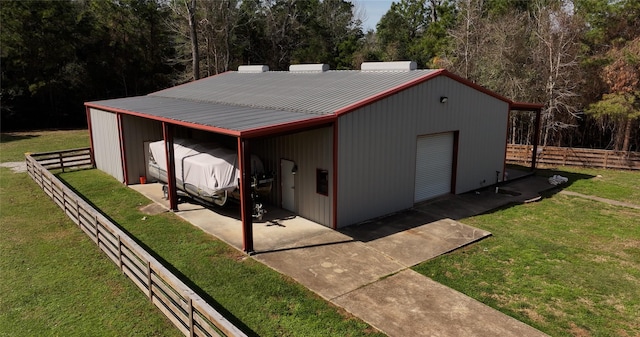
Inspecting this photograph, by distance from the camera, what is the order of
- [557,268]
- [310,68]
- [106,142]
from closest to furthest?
[557,268]
[106,142]
[310,68]

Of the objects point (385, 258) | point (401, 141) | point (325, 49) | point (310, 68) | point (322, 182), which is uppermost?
point (325, 49)

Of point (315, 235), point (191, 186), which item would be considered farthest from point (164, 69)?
point (315, 235)

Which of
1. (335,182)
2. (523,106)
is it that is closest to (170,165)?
(335,182)

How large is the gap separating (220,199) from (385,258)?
485 cm

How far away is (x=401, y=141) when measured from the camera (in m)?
11.7

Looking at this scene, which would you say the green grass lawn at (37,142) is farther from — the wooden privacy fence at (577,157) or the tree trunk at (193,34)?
the wooden privacy fence at (577,157)

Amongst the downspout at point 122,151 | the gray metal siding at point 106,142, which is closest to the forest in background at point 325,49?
the gray metal siding at point 106,142

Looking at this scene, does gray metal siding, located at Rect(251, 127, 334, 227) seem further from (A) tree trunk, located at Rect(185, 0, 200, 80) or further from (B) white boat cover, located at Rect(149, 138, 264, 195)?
(A) tree trunk, located at Rect(185, 0, 200, 80)

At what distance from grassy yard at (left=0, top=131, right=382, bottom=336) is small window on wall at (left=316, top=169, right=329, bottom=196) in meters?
2.81

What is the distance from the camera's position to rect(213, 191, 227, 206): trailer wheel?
1102 cm

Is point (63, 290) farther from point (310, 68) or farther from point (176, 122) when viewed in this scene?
point (310, 68)

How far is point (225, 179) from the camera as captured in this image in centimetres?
1099

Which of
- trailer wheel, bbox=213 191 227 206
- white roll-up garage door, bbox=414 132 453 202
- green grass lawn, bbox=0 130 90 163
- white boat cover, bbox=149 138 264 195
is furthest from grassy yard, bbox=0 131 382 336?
green grass lawn, bbox=0 130 90 163

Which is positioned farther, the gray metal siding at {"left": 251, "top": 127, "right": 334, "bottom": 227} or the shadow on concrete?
the shadow on concrete
